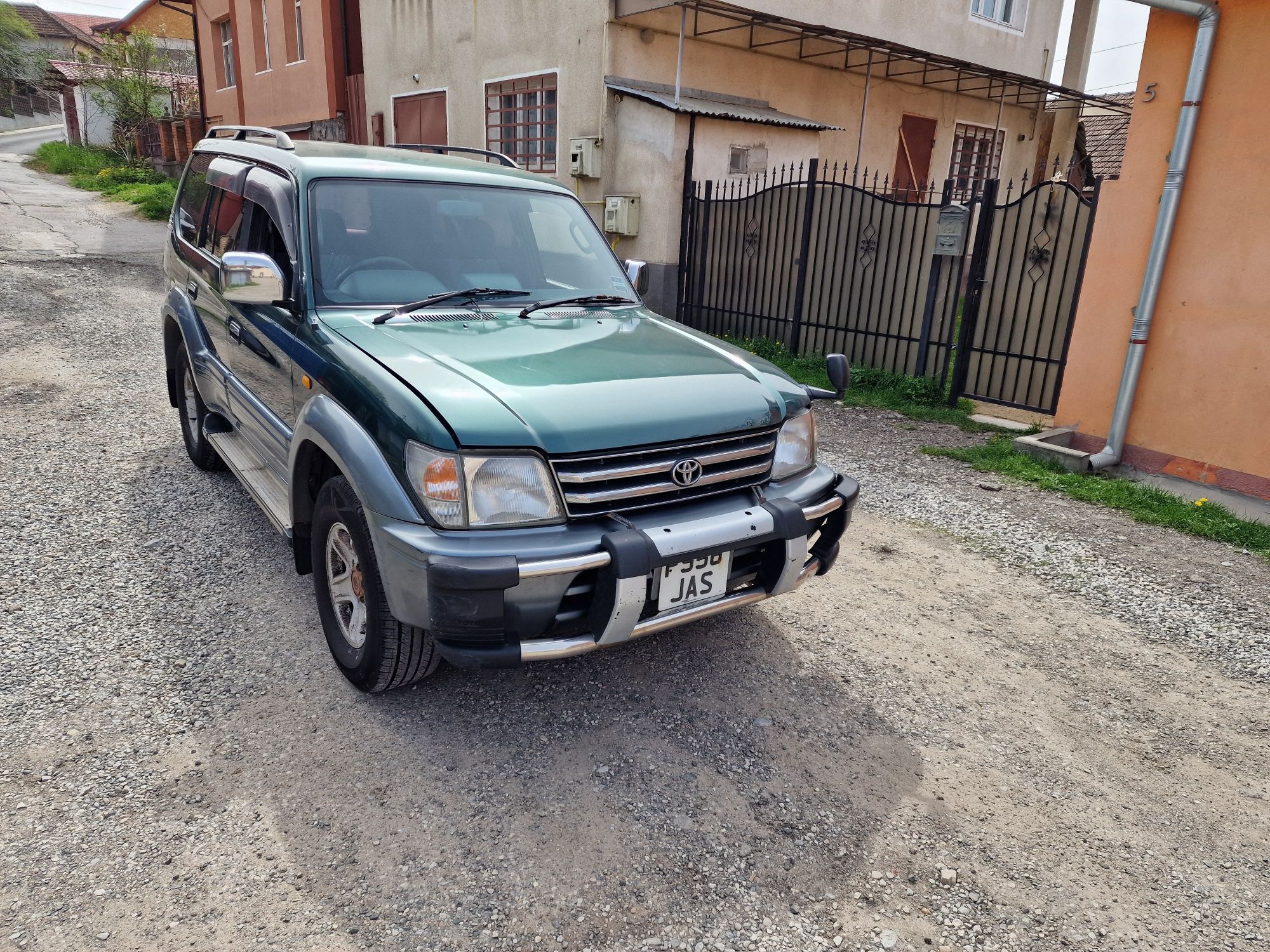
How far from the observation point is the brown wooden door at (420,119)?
1421cm

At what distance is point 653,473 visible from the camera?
2.93 metres

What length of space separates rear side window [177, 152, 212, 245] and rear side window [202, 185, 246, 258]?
0.19 metres

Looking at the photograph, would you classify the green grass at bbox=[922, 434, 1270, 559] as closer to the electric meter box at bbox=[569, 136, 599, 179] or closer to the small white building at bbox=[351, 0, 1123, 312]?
the small white building at bbox=[351, 0, 1123, 312]

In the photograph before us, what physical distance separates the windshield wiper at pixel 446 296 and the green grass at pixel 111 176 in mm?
16321

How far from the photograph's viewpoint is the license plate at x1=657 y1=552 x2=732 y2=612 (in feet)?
9.41

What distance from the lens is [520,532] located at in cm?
274

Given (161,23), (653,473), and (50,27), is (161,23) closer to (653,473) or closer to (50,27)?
(50,27)

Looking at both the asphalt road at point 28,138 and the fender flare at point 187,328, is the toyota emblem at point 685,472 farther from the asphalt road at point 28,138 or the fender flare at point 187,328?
the asphalt road at point 28,138

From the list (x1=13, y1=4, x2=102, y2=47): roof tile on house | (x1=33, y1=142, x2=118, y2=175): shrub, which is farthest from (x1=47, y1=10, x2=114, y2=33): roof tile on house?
(x1=33, y1=142, x2=118, y2=175): shrub

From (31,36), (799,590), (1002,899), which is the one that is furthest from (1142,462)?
(31,36)

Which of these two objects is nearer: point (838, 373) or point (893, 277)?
point (838, 373)

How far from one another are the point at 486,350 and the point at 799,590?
82.5 inches

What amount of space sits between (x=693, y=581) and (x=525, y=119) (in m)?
11.2

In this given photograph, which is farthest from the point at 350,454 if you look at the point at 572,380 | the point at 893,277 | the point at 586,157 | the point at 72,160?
the point at 72,160
